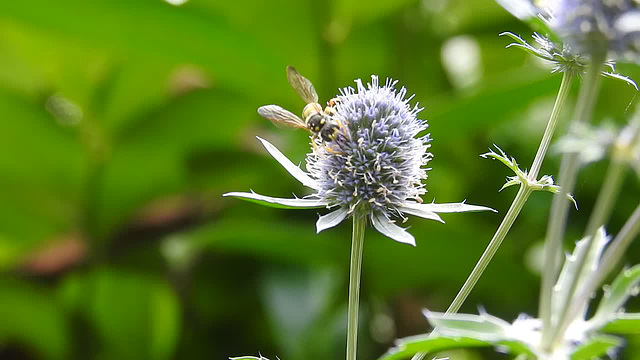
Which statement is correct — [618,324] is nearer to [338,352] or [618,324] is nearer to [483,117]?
[483,117]

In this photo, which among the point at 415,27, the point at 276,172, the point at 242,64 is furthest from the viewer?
the point at 415,27

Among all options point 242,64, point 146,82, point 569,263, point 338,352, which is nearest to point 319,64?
point 242,64

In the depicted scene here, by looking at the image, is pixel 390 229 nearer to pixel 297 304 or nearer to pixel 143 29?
pixel 297 304

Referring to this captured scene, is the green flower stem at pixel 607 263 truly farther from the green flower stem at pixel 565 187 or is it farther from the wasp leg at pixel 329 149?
the wasp leg at pixel 329 149

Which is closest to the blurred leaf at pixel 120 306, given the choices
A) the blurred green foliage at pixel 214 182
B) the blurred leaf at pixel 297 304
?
the blurred green foliage at pixel 214 182

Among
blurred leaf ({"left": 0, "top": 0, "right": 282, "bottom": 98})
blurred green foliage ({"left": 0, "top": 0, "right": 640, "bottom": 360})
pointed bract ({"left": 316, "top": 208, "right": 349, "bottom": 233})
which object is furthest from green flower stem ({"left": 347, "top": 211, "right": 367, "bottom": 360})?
blurred leaf ({"left": 0, "top": 0, "right": 282, "bottom": 98})

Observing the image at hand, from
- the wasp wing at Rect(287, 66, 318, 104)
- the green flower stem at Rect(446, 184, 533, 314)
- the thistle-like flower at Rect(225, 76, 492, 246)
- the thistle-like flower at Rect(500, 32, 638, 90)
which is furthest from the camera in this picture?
the wasp wing at Rect(287, 66, 318, 104)

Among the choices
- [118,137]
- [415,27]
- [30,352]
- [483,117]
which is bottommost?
[30,352]

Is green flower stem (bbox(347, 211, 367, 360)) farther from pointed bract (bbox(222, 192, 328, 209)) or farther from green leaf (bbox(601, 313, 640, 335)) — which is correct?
green leaf (bbox(601, 313, 640, 335))
